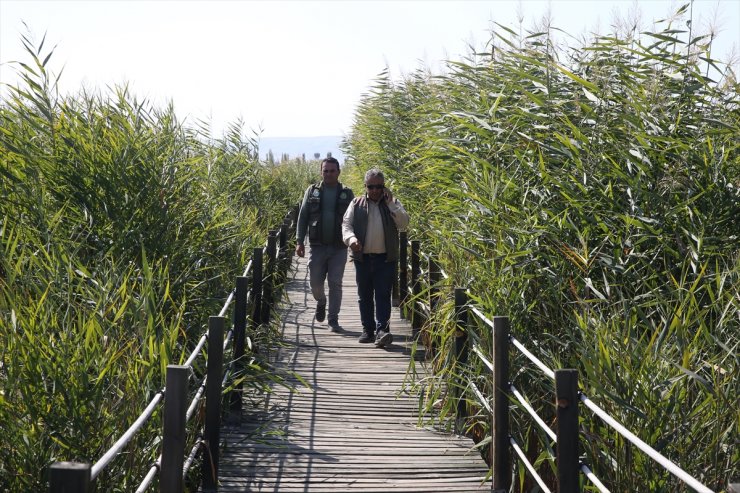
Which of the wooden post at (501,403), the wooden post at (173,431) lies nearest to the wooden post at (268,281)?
the wooden post at (501,403)

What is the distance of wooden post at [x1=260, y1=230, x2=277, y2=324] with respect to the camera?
9500 millimetres

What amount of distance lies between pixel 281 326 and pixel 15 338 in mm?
6256

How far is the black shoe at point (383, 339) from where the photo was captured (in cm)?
962

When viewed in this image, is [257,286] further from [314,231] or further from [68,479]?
[68,479]

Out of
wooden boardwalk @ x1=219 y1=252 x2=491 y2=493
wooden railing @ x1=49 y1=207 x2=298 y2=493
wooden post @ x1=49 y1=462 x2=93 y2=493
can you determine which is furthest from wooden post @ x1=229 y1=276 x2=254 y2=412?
wooden post @ x1=49 y1=462 x2=93 y2=493

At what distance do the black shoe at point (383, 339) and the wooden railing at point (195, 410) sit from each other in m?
1.16

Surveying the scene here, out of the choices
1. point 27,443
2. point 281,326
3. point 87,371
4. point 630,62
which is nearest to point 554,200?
point 630,62

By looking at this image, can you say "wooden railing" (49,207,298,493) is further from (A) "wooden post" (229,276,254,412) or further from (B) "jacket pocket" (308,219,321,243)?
(B) "jacket pocket" (308,219,321,243)

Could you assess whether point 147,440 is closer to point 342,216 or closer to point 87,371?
point 87,371

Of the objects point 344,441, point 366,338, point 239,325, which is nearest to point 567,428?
point 344,441

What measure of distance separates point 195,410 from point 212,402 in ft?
0.40

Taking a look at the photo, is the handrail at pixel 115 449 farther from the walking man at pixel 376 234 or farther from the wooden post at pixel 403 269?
the wooden post at pixel 403 269

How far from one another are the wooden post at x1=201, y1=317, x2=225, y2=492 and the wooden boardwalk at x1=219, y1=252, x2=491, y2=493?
12 cm

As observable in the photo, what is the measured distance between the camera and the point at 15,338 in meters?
4.62
